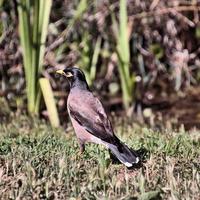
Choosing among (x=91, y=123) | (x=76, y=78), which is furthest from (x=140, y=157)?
(x=76, y=78)

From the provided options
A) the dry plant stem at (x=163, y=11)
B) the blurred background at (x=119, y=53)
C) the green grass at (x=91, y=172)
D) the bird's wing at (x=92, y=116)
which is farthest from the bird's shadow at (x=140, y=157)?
the dry plant stem at (x=163, y=11)

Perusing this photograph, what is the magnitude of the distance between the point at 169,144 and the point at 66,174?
3.74 ft

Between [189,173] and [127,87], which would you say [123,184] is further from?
[127,87]

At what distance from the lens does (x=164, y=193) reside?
443 cm

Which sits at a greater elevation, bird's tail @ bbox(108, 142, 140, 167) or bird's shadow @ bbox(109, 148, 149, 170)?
bird's tail @ bbox(108, 142, 140, 167)

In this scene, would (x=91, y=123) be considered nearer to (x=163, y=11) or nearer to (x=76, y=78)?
(x=76, y=78)

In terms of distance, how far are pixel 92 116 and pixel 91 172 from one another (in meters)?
0.79

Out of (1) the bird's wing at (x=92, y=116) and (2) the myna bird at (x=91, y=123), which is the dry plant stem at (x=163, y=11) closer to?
(2) the myna bird at (x=91, y=123)

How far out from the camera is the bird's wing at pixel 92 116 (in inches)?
208

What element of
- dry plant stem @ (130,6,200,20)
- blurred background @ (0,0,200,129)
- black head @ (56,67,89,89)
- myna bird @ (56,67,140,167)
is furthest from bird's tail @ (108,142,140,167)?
dry plant stem @ (130,6,200,20)

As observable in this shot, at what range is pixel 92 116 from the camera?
5.51 meters

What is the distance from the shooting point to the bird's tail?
16.3 ft

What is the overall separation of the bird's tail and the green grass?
7cm

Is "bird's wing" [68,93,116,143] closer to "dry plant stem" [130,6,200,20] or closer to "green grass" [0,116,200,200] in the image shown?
"green grass" [0,116,200,200]
